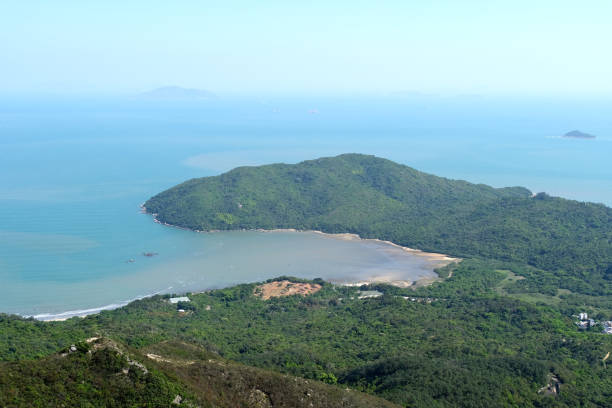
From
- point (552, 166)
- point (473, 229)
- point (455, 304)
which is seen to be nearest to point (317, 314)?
point (455, 304)

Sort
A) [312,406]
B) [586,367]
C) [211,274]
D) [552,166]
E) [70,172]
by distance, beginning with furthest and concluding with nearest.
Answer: [552,166] → [70,172] → [211,274] → [586,367] → [312,406]

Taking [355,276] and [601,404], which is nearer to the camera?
[601,404]

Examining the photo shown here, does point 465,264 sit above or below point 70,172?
below

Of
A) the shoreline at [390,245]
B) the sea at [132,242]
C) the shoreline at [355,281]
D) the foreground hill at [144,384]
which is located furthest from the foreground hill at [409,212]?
the foreground hill at [144,384]

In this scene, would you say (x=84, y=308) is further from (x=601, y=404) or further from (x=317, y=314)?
(x=601, y=404)

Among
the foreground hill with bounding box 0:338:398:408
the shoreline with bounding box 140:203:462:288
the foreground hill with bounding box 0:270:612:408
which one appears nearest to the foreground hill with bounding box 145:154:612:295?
the shoreline with bounding box 140:203:462:288

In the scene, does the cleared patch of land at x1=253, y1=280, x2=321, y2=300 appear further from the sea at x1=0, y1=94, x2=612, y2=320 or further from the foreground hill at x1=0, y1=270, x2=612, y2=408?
the sea at x1=0, y1=94, x2=612, y2=320

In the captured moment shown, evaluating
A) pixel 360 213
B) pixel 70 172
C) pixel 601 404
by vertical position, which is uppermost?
pixel 70 172
